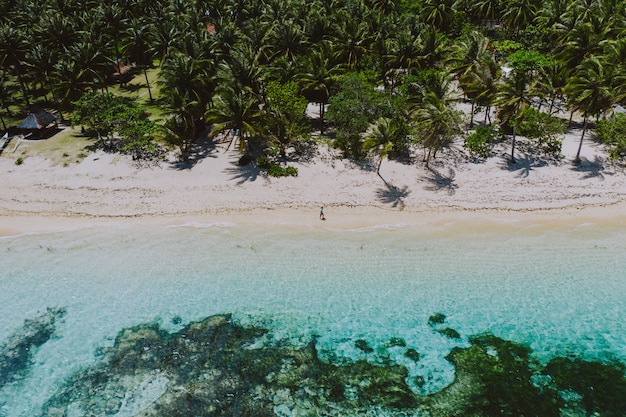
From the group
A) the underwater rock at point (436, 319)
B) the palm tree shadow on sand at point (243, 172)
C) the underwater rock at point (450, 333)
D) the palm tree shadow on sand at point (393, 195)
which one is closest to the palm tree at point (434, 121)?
the palm tree shadow on sand at point (393, 195)

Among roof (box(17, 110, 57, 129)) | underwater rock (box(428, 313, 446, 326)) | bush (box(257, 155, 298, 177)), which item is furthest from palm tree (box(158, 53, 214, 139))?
underwater rock (box(428, 313, 446, 326))

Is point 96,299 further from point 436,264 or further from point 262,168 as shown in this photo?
point 436,264

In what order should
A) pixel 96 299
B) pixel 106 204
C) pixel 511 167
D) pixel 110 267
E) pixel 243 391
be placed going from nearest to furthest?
pixel 243 391
pixel 96 299
pixel 110 267
pixel 106 204
pixel 511 167

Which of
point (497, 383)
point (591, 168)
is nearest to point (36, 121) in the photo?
point (497, 383)

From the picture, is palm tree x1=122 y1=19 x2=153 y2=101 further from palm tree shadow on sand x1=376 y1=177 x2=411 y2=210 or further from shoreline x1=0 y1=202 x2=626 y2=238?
palm tree shadow on sand x1=376 y1=177 x2=411 y2=210

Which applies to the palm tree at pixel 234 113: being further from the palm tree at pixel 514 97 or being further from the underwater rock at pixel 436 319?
the underwater rock at pixel 436 319

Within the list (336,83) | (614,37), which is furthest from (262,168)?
(614,37)

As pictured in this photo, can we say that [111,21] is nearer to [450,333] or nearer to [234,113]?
[234,113]
